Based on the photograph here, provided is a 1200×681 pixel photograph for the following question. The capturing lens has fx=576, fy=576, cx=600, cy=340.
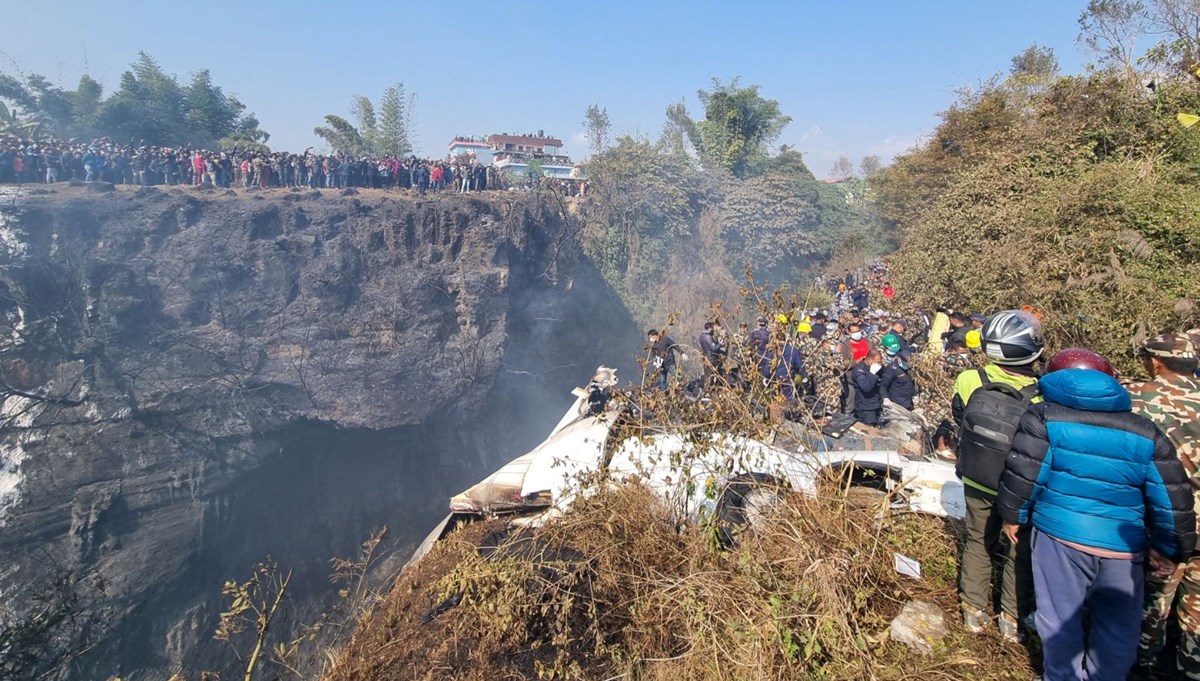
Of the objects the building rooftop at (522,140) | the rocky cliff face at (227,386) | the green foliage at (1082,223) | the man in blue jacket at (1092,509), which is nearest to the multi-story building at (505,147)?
the building rooftop at (522,140)

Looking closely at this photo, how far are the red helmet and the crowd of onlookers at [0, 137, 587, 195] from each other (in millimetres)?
17563

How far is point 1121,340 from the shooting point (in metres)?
5.57

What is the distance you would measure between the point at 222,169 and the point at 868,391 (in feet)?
55.3

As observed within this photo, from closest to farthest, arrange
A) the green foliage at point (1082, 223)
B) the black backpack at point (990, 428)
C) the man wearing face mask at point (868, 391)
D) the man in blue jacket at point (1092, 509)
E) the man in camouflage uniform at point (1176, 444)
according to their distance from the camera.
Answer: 1. the man in blue jacket at point (1092, 509)
2. the man in camouflage uniform at point (1176, 444)
3. the black backpack at point (990, 428)
4. the man wearing face mask at point (868, 391)
5. the green foliage at point (1082, 223)

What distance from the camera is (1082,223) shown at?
7211 millimetres

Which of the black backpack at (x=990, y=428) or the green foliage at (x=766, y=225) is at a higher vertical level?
the green foliage at (x=766, y=225)

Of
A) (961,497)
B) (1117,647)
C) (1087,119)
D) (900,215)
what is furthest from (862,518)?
(900,215)

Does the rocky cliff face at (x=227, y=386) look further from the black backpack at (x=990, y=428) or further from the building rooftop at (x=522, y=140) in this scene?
the building rooftop at (x=522, y=140)

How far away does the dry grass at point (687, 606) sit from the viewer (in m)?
2.48

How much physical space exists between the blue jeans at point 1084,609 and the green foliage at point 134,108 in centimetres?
2374

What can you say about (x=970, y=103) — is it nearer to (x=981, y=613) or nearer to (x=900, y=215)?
(x=900, y=215)

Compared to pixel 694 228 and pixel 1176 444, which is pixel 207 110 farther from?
pixel 1176 444

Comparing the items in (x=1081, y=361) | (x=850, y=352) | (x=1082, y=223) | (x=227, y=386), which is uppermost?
(x=1082, y=223)

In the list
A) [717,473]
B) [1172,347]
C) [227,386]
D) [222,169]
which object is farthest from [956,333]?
[222,169]
